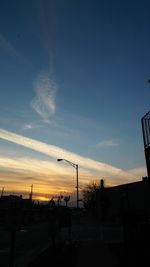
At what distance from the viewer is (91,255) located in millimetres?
12789

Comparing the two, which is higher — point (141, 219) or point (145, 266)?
point (141, 219)

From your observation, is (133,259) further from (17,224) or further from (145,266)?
(17,224)

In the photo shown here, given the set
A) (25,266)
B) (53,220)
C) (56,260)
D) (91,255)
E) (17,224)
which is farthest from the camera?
(53,220)

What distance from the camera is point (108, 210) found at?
167 feet

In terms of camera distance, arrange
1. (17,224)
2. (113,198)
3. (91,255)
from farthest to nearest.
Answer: (113,198), (91,255), (17,224)

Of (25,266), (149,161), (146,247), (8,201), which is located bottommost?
(25,266)

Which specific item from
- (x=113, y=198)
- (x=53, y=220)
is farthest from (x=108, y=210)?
(x=53, y=220)

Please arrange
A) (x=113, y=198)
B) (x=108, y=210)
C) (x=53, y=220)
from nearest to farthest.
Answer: (x=53, y=220)
(x=113, y=198)
(x=108, y=210)

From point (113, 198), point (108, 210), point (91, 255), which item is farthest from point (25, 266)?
point (108, 210)

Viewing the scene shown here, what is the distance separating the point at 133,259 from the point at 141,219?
156 cm

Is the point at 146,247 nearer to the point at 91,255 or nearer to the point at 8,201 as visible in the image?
the point at 91,255

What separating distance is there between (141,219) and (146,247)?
4.26 feet

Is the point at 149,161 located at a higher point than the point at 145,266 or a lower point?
higher

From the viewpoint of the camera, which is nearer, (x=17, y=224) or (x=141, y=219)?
(x=17, y=224)
